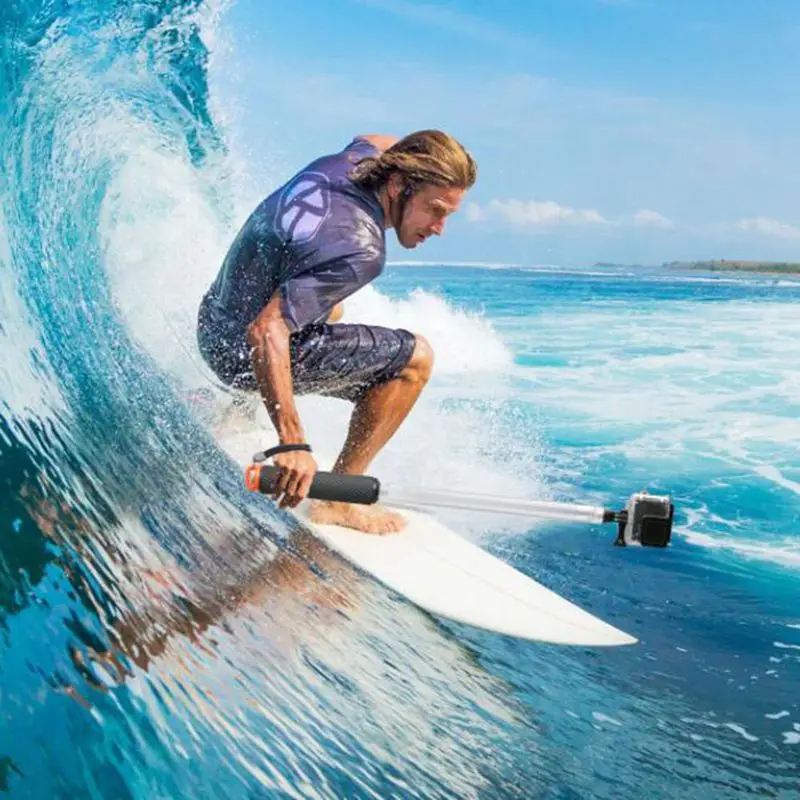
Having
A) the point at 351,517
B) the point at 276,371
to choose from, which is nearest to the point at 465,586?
the point at 351,517

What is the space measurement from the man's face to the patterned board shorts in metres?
0.33

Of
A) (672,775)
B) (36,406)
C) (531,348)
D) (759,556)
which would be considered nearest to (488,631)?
(672,775)

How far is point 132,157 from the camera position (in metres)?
6.93

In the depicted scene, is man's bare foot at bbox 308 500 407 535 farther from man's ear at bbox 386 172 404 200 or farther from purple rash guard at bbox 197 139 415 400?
man's ear at bbox 386 172 404 200

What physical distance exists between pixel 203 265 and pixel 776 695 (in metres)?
5.02

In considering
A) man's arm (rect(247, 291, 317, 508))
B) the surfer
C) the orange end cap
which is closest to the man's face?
the surfer

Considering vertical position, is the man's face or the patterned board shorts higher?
the man's face

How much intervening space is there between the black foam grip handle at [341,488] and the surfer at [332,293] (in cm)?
3

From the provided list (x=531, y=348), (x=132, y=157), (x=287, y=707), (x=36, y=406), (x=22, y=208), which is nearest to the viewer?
(x=287, y=707)

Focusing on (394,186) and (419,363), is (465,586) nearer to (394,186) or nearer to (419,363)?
(419,363)

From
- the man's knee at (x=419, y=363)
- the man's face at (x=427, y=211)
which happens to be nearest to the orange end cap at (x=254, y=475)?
the man's knee at (x=419, y=363)

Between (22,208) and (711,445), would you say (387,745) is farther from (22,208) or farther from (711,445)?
(711,445)

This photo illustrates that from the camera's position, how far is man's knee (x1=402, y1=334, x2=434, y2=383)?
11.3 ft

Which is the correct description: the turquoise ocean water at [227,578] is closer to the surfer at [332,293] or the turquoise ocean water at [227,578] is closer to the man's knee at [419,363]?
the surfer at [332,293]
